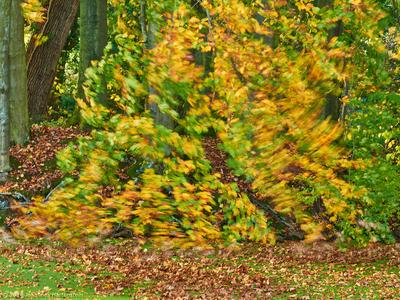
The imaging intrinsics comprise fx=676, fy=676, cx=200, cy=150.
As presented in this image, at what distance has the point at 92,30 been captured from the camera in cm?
2177

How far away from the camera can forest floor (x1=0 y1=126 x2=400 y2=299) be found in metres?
13.6

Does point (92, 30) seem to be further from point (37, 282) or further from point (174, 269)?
point (37, 282)

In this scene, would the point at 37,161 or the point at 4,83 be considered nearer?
the point at 4,83

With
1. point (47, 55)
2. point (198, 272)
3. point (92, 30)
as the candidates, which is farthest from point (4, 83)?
point (47, 55)

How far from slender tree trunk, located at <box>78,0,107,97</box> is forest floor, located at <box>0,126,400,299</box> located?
289 centimetres

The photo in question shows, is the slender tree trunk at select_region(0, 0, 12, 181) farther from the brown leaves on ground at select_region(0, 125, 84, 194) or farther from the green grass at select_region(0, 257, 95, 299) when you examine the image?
the green grass at select_region(0, 257, 95, 299)

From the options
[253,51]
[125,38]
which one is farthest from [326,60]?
[125,38]

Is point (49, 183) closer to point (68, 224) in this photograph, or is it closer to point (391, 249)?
point (391, 249)

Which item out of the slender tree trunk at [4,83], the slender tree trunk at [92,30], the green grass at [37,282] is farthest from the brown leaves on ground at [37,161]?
the green grass at [37,282]

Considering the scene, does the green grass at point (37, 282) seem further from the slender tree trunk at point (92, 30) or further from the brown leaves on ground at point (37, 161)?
the slender tree trunk at point (92, 30)

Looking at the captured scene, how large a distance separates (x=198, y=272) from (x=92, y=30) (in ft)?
31.3

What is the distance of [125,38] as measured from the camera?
4.88m

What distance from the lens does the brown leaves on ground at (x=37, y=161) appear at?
765 inches

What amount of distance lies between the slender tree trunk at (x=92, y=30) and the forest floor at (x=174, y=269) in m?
2.89
